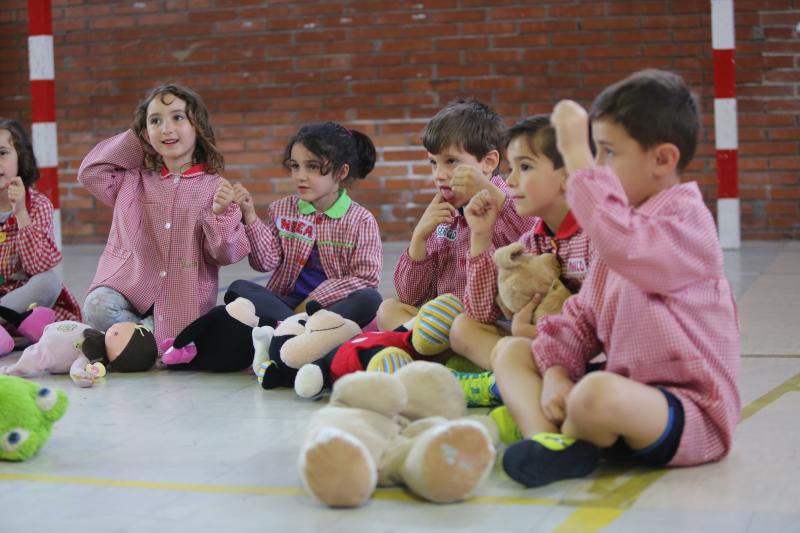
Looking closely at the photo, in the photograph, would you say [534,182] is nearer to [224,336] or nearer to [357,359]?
[357,359]

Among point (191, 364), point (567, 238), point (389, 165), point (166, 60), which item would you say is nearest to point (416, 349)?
point (567, 238)

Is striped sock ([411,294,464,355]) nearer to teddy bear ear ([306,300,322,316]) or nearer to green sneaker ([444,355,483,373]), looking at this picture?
green sneaker ([444,355,483,373])

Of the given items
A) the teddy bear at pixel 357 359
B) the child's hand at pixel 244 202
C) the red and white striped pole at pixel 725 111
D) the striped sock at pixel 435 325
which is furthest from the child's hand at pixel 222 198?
the red and white striped pole at pixel 725 111

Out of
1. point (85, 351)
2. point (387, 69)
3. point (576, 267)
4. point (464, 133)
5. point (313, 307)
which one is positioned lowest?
point (85, 351)

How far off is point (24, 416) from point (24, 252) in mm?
1457

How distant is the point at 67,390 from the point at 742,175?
13.1ft

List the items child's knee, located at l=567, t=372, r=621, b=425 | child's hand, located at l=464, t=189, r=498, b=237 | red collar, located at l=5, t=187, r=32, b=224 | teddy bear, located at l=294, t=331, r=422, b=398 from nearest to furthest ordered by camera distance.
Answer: child's knee, located at l=567, t=372, r=621, b=425 < child's hand, located at l=464, t=189, r=498, b=237 < teddy bear, located at l=294, t=331, r=422, b=398 < red collar, located at l=5, t=187, r=32, b=224

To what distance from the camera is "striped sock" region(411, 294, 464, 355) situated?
2.59 m

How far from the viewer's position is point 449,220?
2.75 meters

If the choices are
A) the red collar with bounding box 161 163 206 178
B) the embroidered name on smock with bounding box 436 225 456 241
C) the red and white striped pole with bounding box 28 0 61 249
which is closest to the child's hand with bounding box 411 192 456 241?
the embroidered name on smock with bounding box 436 225 456 241

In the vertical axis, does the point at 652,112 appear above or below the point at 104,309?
above

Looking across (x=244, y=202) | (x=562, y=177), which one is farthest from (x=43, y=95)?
(x=562, y=177)

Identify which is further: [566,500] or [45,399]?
[45,399]

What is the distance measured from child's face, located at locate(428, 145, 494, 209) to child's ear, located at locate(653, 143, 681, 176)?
90cm
